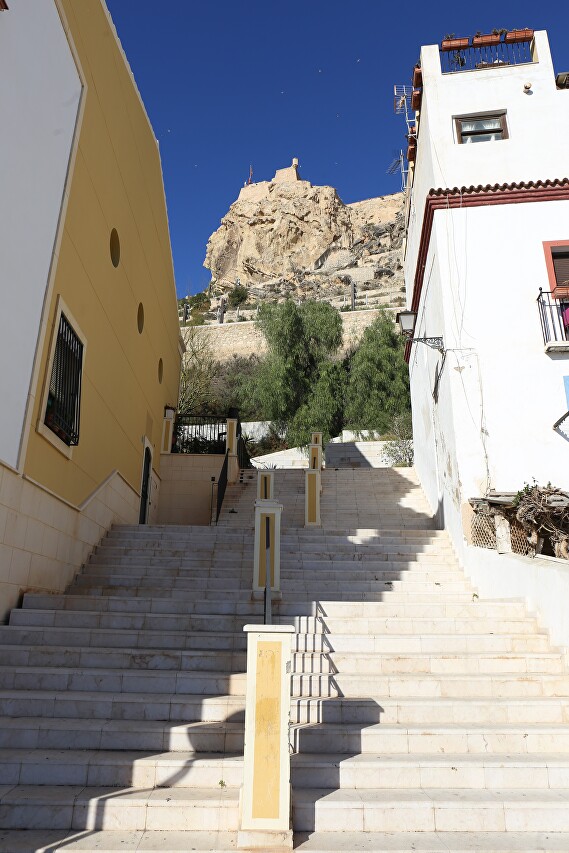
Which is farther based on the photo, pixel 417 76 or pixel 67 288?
pixel 417 76

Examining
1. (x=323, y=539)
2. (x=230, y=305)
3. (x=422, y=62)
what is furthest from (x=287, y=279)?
(x=323, y=539)

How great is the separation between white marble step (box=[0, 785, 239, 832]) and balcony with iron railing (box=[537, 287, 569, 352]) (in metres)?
6.90

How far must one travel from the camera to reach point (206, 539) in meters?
8.05

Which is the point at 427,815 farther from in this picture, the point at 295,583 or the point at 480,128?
the point at 480,128

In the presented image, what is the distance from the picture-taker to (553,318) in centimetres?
784

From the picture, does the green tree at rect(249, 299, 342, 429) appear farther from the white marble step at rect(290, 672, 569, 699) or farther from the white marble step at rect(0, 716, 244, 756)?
the white marble step at rect(0, 716, 244, 756)

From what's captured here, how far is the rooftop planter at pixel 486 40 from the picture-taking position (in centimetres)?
1007

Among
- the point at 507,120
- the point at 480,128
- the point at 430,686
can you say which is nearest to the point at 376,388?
the point at 480,128

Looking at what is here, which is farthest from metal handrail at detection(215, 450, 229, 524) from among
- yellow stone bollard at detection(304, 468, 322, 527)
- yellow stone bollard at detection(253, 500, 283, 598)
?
yellow stone bollard at detection(253, 500, 283, 598)

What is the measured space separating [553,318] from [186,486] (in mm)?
8387

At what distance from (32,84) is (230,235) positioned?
219 feet

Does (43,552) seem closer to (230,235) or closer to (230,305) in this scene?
(230,305)

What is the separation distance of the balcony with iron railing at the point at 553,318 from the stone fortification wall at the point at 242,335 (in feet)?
96.4

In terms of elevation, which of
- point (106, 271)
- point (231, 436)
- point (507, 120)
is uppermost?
point (507, 120)
